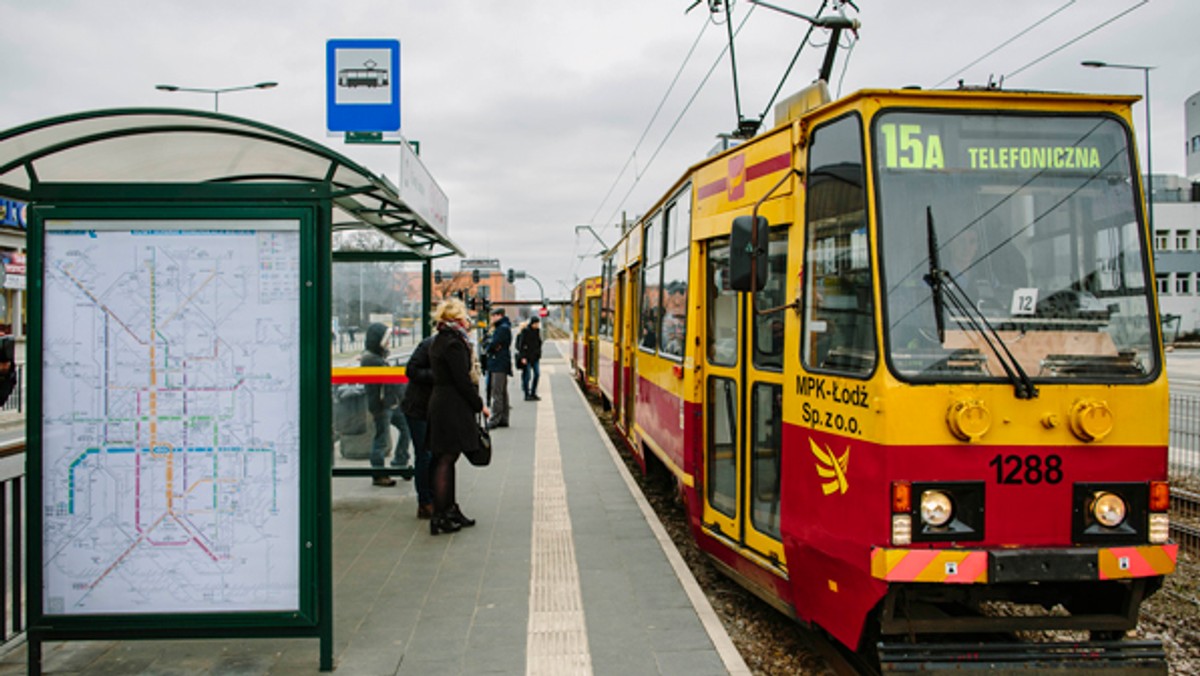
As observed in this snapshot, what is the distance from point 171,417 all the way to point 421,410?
336 centimetres

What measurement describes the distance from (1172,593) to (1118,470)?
3185mm

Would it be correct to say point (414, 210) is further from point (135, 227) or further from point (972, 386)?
point (972, 386)

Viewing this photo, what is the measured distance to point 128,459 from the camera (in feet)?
14.1

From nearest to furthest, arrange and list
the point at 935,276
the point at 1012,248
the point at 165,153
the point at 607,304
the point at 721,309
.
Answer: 1. the point at 935,276
2. the point at 1012,248
3. the point at 165,153
4. the point at 721,309
5. the point at 607,304

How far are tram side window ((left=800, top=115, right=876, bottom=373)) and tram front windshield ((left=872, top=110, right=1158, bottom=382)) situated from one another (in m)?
0.12

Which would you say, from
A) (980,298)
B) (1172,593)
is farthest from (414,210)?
(1172,593)

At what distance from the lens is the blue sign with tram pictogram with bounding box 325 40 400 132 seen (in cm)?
995

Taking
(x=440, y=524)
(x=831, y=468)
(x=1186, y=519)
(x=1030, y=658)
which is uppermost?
(x=831, y=468)

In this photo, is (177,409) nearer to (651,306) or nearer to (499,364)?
(651,306)

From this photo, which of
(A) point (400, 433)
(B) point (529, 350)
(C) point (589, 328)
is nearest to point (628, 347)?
(A) point (400, 433)

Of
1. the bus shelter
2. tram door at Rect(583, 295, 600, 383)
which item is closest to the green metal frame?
the bus shelter

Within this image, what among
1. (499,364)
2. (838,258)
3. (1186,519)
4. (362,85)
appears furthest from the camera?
(499,364)

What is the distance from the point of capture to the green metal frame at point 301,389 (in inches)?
165

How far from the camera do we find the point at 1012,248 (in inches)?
167
